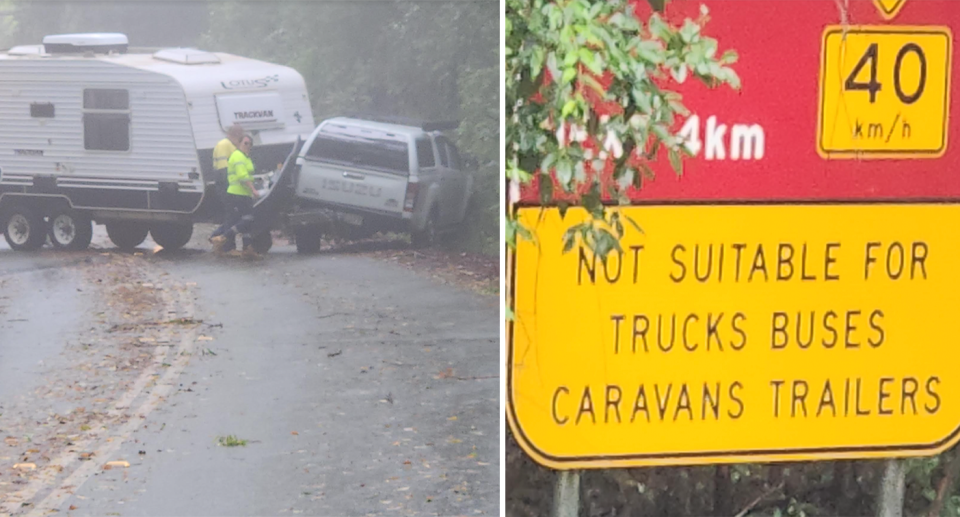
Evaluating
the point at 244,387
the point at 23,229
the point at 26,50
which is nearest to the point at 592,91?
the point at 244,387

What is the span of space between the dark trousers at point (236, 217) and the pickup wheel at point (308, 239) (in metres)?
0.14

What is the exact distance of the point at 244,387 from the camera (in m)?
3.55

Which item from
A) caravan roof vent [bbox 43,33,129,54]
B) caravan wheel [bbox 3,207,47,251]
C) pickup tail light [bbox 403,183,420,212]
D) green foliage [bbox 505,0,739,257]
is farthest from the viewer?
pickup tail light [bbox 403,183,420,212]

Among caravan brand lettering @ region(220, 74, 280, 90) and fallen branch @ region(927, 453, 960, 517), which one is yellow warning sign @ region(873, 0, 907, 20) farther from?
fallen branch @ region(927, 453, 960, 517)

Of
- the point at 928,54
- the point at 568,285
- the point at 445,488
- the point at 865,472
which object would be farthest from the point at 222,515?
the point at 865,472

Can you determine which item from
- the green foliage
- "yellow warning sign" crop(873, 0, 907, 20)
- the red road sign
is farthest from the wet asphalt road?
"yellow warning sign" crop(873, 0, 907, 20)

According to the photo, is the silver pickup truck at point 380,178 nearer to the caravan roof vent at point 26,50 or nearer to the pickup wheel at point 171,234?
the pickup wheel at point 171,234

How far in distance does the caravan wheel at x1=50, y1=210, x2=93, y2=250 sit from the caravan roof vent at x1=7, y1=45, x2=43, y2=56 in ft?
1.38

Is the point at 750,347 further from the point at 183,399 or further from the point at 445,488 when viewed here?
the point at 183,399

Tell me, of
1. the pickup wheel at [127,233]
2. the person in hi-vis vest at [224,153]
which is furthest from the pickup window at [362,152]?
the pickup wheel at [127,233]

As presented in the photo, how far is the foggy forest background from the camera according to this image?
3.40 meters

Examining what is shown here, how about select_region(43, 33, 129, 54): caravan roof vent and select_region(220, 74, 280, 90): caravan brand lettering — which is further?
select_region(220, 74, 280, 90): caravan brand lettering

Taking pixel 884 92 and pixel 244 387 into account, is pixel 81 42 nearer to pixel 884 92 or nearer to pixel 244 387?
pixel 244 387

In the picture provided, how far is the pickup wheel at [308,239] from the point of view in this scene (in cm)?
375
